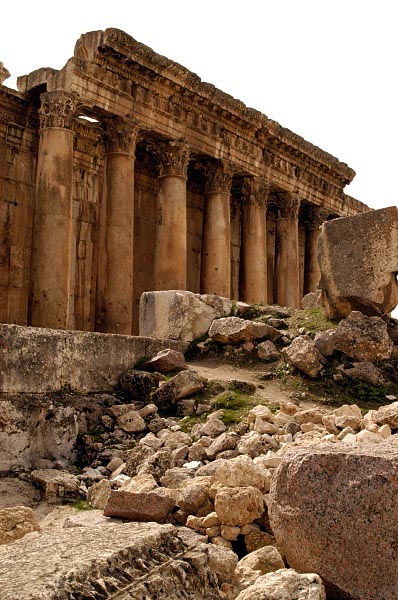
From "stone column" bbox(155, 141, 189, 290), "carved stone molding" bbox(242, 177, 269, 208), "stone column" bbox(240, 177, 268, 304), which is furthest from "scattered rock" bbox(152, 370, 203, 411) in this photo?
"carved stone molding" bbox(242, 177, 269, 208)

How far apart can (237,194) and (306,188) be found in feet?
8.20

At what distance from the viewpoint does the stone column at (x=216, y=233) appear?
1920cm

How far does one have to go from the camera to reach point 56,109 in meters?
14.9

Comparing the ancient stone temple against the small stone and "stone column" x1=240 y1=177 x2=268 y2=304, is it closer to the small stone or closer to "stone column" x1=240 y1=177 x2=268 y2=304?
"stone column" x1=240 y1=177 x2=268 y2=304

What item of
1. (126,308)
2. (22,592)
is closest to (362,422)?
(22,592)

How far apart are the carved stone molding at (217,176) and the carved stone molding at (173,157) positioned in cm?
164

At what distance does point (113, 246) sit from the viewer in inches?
635

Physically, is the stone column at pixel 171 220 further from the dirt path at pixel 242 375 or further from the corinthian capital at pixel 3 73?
the dirt path at pixel 242 375

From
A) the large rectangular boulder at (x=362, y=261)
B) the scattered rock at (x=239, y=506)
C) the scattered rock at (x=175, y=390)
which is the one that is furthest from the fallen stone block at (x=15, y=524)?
the large rectangular boulder at (x=362, y=261)

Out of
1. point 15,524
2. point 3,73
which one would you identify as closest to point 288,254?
point 3,73

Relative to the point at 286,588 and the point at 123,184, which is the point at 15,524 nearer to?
the point at 286,588

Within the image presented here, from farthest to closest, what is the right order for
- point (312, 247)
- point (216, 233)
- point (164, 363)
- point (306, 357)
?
1. point (312, 247)
2. point (216, 233)
3. point (306, 357)
4. point (164, 363)

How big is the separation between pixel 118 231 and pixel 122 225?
0.61ft

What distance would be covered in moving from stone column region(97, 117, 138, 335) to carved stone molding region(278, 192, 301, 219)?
8174mm
